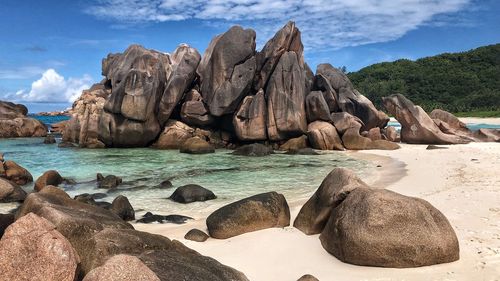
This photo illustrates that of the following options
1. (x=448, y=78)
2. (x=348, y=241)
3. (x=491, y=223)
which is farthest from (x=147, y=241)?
(x=448, y=78)

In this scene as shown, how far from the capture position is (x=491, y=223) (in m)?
8.79

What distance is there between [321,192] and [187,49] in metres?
32.9

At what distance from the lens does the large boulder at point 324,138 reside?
3250 centimetres

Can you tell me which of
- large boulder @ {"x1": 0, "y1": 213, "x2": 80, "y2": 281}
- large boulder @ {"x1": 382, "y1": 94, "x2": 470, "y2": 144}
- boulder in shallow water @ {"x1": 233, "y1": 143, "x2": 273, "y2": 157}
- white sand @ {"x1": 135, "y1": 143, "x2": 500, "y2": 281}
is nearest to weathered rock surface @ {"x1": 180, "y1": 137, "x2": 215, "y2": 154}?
boulder in shallow water @ {"x1": 233, "y1": 143, "x2": 273, "y2": 157}

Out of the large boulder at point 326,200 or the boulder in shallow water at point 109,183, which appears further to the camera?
→ the boulder in shallow water at point 109,183

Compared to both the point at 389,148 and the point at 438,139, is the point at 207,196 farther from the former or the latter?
the point at 438,139

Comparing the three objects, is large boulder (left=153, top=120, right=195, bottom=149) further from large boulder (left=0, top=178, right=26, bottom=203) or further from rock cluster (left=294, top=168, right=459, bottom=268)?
rock cluster (left=294, top=168, right=459, bottom=268)

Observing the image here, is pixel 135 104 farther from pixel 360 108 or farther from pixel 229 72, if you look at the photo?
pixel 360 108

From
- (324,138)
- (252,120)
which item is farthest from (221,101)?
(324,138)

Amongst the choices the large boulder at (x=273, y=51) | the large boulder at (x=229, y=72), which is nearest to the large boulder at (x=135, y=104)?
the large boulder at (x=229, y=72)

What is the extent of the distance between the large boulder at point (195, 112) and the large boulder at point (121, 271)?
32449 mm

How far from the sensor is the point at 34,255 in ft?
15.5

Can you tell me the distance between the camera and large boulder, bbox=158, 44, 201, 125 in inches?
1394

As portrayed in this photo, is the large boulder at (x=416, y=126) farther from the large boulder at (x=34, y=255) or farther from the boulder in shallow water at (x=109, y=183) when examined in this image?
the large boulder at (x=34, y=255)
